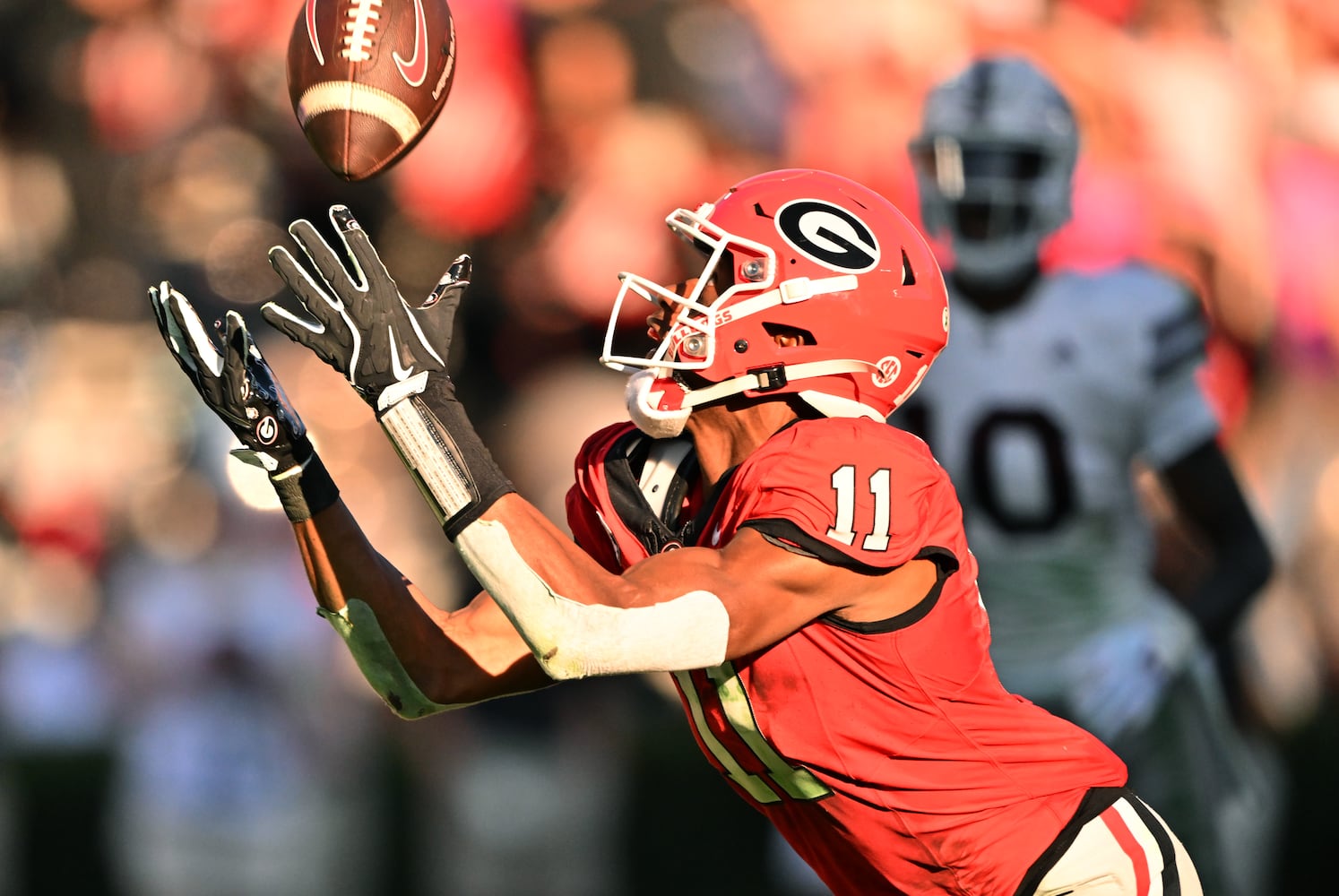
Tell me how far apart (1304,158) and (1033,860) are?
15.9 ft

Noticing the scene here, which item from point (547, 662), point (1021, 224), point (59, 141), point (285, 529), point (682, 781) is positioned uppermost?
point (59, 141)

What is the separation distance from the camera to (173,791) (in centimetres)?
610

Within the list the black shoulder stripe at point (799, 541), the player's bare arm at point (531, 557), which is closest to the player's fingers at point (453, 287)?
the player's bare arm at point (531, 557)

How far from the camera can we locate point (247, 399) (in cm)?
292

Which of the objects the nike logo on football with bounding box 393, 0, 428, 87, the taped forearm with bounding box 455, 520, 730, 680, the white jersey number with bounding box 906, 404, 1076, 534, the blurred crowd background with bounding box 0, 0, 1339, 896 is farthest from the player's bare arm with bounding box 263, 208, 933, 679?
the blurred crowd background with bounding box 0, 0, 1339, 896

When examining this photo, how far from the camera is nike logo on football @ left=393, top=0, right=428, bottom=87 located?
3.17 metres

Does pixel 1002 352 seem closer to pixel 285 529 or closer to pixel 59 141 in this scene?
pixel 285 529

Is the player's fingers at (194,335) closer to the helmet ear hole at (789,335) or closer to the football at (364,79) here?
the football at (364,79)

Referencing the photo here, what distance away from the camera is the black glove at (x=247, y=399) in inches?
114

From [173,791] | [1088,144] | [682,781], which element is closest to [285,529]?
[173,791]

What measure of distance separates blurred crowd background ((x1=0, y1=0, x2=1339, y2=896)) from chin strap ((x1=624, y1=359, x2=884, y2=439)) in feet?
10.9

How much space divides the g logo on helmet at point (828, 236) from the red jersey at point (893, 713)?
288 millimetres

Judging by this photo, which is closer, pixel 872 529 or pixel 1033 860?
pixel 872 529

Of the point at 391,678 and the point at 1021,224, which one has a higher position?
the point at 1021,224
